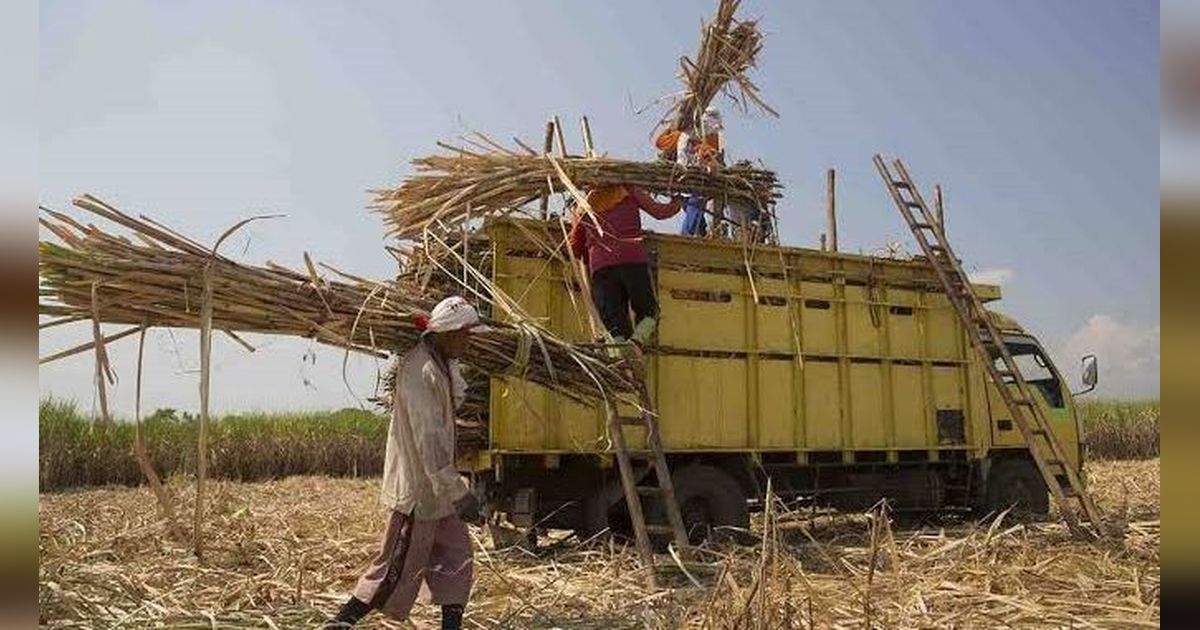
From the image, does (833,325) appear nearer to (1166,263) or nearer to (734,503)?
(734,503)

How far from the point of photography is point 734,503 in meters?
8.41

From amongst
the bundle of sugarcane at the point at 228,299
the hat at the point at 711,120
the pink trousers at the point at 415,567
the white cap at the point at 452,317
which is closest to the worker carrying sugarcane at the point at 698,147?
the hat at the point at 711,120

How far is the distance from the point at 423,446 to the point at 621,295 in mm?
2962

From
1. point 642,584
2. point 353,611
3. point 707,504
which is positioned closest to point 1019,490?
point 707,504

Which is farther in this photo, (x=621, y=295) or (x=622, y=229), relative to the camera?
(x=621, y=295)

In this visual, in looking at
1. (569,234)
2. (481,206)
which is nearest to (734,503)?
(569,234)

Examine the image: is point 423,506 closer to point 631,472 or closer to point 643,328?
point 631,472

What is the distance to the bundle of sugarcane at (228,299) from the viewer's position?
4.70 meters

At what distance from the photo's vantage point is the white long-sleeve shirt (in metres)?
4.88

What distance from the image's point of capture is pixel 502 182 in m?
6.92

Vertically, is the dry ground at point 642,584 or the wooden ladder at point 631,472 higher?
the wooden ladder at point 631,472

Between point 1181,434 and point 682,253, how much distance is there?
7.28m

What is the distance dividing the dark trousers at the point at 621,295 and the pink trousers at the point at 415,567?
2.73 m

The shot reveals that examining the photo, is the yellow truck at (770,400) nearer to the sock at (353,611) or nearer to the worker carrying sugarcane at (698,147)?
the worker carrying sugarcane at (698,147)
